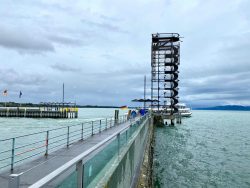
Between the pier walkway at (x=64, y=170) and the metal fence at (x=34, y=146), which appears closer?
the pier walkway at (x=64, y=170)

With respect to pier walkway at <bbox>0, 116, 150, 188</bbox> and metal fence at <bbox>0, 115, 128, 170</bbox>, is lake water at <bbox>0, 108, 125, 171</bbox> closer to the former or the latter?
metal fence at <bbox>0, 115, 128, 170</bbox>

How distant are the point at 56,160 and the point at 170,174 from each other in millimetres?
10294

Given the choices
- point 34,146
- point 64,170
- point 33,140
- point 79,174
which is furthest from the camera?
point 33,140

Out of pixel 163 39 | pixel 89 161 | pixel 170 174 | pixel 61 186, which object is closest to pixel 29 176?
pixel 89 161

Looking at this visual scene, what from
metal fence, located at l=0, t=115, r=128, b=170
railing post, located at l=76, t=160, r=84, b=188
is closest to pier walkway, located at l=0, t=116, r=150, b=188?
railing post, located at l=76, t=160, r=84, b=188

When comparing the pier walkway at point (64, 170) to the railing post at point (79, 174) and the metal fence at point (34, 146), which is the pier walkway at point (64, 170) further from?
the metal fence at point (34, 146)

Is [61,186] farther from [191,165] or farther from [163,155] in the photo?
[163,155]

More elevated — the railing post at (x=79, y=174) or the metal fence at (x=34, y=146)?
the railing post at (x=79, y=174)

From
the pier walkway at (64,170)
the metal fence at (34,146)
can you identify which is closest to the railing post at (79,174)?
the pier walkway at (64,170)

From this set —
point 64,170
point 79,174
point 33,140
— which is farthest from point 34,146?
point 64,170

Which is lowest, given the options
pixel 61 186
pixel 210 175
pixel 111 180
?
pixel 210 175

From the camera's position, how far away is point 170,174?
19109 millimetres

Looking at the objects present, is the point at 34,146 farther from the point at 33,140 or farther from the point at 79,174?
the point at 79,174

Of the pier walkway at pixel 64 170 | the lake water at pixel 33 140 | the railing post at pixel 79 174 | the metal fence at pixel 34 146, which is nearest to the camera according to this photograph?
the pier walkway at pixel 64 170
